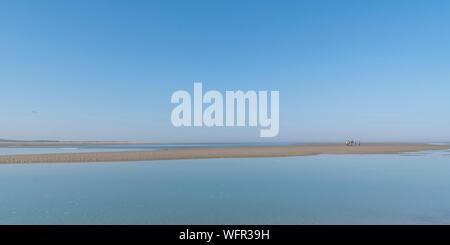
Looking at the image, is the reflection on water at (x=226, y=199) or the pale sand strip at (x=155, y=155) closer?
the reflection on water at (x=226, y=199)

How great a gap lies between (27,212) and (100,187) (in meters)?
4.80

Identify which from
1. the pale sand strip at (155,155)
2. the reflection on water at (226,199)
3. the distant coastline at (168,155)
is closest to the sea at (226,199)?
the reflection on water at (226,199)

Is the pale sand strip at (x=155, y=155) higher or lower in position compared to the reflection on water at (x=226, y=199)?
lower

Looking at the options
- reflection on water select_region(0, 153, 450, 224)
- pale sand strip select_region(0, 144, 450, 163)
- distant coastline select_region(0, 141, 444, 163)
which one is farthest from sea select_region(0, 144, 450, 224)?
distant coastline select_region(0, 141, 444, 163)

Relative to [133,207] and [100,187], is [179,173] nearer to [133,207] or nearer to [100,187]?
[100,187]

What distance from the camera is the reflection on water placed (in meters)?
9.92

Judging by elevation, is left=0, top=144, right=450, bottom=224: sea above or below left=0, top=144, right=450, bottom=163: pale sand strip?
above

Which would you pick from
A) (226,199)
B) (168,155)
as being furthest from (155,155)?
(226,199)

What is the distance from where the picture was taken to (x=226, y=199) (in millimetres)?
12508

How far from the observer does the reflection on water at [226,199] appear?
9.92 meters

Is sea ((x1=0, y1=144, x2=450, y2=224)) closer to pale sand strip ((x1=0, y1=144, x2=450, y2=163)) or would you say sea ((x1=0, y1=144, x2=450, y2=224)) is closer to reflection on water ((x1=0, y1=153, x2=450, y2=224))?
reflection on water ((x1=0, y1=153, x2=450, y2=224))

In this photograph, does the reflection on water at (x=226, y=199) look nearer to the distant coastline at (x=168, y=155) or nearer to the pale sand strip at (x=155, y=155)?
the pale sand strip at (x=155, y=155)

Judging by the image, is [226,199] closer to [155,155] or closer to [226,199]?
[226,199]
